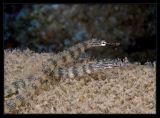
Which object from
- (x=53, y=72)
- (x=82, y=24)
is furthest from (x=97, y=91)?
(x=82, y=24)

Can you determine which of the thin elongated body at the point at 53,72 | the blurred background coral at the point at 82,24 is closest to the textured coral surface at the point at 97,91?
the thin elongated body at the point at 53,72

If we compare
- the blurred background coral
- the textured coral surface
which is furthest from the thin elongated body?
the blurred background coral

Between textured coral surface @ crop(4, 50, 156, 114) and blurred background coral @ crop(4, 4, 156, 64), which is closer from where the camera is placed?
textured coral surface @ crop(4, 50, 156, 114)

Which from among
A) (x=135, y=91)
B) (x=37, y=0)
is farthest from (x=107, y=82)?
(x=37, y=0)

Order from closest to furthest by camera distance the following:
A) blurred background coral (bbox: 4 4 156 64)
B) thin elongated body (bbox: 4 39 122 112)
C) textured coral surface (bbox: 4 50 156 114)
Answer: textured coral surface (bbox: 4 50 156 114), thin elongated body (bbox: 4 39 122 112), blurred background coral (bbox: 4 4 156 64)

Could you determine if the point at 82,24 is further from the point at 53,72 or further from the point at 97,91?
the point at 97,91

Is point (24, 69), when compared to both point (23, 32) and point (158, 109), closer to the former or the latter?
point (158, 109)

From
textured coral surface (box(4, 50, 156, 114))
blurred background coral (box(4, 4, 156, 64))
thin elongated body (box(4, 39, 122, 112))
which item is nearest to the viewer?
textured coral surface (box(4, 50, 156, 114))

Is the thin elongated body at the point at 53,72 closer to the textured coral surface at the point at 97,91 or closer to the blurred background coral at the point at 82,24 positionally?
the textured coral surface at the point at 97,91

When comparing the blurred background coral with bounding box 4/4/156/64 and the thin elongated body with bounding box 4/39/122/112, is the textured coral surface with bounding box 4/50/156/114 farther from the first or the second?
the blurred background coral with bounding box 4/4/156/64
